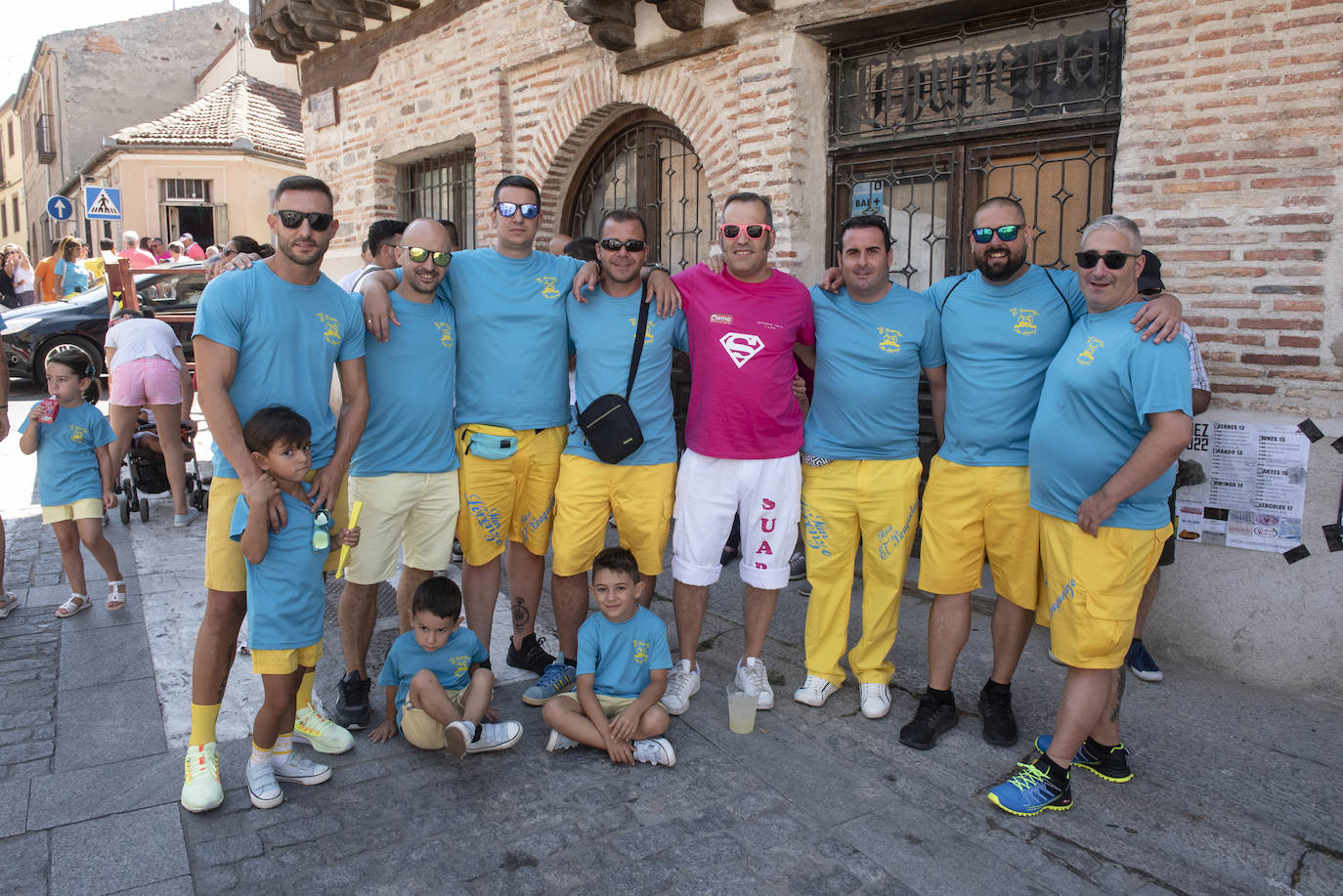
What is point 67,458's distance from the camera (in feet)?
16.6

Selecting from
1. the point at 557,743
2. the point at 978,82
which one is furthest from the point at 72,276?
the point at 557,743

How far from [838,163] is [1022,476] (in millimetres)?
3431

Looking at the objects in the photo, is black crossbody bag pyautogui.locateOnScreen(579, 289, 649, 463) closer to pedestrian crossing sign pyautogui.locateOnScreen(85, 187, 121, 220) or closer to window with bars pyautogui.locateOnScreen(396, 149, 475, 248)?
window with bars pyautogui.locateOnScreen(396, 149, 475, 248)

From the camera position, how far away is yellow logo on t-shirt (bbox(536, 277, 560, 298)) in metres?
3.95

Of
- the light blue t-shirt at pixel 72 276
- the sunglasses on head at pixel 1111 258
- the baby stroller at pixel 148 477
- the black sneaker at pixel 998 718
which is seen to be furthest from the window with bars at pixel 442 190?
the light blue t-shirt at pixel 72 276

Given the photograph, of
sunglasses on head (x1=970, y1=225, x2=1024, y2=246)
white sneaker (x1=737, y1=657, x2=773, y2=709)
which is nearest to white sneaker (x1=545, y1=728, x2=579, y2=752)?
white sneaker (x1=737, y1=657, x2=773, y2=709)

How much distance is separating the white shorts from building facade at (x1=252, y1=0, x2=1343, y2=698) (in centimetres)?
212

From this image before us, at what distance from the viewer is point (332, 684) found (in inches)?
165

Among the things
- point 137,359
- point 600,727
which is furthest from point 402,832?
point 137,359

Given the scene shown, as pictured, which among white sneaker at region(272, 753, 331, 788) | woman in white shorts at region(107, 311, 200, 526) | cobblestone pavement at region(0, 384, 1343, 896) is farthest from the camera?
woman in white shorts at region(107, 311, 200, 526)

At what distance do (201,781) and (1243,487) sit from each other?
4.58 m

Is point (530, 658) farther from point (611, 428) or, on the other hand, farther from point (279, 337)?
point (279, 337)

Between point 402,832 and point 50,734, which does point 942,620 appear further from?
point 50,734

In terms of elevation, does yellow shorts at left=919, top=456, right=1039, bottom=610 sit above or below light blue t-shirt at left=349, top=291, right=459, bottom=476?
below
